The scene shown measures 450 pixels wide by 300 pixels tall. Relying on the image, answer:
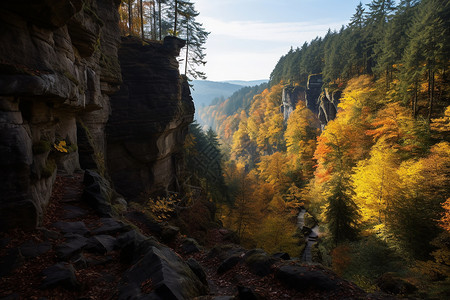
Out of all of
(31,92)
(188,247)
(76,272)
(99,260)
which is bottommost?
(188,247)

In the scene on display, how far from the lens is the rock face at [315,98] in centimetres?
4631

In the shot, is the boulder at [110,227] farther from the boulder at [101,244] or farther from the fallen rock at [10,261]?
the fallen rock at [10,261]

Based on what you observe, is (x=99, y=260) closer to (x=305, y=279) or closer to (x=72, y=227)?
(x=72, y=227)

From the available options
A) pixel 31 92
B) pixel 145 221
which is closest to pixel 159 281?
pixel 31 92

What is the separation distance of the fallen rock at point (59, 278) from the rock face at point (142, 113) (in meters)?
15.0

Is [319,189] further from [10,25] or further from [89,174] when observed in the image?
[10,25]

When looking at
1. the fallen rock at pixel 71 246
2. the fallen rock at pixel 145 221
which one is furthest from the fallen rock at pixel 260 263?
the fallen rock at pixel 71 246

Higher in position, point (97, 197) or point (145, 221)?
point (97, 197)

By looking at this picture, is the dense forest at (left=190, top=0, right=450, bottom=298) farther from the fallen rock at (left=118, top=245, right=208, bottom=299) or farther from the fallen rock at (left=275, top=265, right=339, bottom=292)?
the fallen rock at (left=118, top=245, right=208, bottom=299)

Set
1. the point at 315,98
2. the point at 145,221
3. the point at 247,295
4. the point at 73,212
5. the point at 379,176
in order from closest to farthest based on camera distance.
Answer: the point at 247,295
the point at 73,212
the point at 145,221
the point at 379,176
the point at 315,98

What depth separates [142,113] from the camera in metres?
19.6

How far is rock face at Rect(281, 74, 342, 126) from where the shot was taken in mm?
46312

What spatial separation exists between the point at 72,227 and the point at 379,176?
20.3 metres

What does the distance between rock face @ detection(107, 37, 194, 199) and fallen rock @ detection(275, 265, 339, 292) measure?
1578 cm
